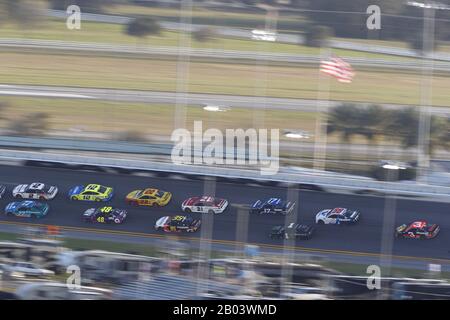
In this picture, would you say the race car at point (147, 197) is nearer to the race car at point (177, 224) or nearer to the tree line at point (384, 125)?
the race car at point (177, 224)

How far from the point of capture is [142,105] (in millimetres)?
5004

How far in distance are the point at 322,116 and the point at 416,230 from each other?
2.90 ft

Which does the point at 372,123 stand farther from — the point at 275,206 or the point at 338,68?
the point at 275,206

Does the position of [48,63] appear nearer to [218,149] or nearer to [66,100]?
[66,100]

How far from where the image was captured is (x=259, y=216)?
4801 mm

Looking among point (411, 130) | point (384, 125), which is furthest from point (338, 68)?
point (411, 130)

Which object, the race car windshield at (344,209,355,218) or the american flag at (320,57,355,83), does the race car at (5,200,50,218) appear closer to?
the race car windshield at (344,209,355,218)

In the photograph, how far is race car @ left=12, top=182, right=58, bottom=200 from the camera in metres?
4.84

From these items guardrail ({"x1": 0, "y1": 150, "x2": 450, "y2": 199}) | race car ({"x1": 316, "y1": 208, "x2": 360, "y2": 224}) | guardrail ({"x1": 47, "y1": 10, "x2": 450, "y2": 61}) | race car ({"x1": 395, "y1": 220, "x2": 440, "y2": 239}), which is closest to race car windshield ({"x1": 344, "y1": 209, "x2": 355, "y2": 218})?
race car ({"x1": 316, "y1": 208, "x2": 360, "y2": 224})

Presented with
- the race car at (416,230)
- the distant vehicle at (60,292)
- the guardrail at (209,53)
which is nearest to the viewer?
the distant vehicle at (60,292)

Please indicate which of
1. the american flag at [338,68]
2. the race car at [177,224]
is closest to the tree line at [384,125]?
the american flag at [338,68]

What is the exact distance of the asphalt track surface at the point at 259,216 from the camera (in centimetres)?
476

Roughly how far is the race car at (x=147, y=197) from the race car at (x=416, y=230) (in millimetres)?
1383
